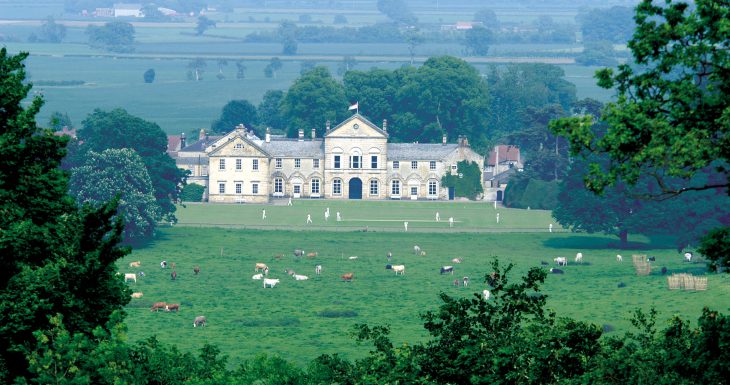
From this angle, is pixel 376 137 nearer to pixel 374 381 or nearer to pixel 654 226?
pixel 654 226

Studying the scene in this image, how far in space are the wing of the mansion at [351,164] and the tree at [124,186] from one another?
74.9 feet

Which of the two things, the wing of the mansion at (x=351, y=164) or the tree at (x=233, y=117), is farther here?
the tree at (x=233, y=117)

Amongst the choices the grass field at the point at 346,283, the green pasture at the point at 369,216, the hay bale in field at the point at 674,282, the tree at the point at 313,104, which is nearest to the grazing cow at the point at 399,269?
the grass field at the point at 346,283

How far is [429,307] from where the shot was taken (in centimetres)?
8169

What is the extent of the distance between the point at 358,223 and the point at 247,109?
6313 cm

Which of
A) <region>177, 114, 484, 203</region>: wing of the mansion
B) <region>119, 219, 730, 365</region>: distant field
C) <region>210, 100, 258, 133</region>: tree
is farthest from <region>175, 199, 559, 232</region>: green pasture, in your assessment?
<region>210, 100, 258, 133</region>: tree

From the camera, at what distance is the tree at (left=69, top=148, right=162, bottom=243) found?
109 m

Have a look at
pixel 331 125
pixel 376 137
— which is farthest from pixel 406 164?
pixel 331 125

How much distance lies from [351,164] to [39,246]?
10332 cm

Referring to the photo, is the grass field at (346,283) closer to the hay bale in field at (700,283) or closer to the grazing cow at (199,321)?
the grazing cow at (199,321)

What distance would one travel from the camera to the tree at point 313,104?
156 meters

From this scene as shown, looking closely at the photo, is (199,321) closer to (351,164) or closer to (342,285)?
(342,285)

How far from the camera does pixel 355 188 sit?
14038cm

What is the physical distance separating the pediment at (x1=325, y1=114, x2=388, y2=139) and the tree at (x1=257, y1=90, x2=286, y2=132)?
3813cm
